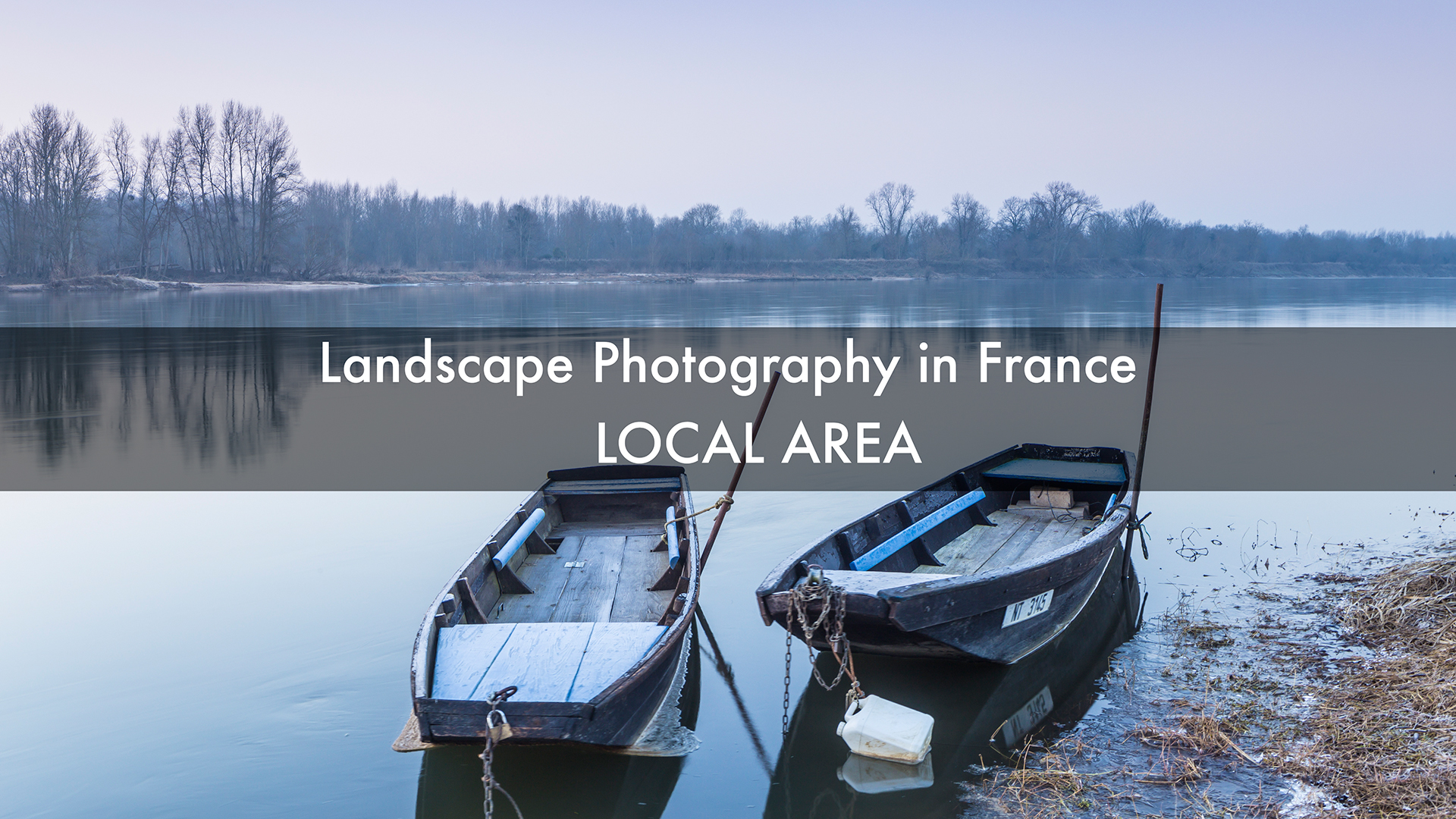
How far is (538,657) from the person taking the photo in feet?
20.4

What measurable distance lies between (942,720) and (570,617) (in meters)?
2.79

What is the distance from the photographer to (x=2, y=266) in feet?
255

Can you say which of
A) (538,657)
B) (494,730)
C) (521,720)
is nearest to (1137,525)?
(538,657)

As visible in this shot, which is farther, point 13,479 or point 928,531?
point 13,479

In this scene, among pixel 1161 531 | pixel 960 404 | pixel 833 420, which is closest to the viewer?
Result: pixel 1161 531

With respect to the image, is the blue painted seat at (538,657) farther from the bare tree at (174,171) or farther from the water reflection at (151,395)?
the bare tree at (174,171)

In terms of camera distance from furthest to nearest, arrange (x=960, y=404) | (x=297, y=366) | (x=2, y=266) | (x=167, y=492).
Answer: (x=2, y=266) → (x=297, y=366) → (x=960, y=404) → (x=167, y=492)

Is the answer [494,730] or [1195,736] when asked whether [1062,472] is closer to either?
[1195,736]

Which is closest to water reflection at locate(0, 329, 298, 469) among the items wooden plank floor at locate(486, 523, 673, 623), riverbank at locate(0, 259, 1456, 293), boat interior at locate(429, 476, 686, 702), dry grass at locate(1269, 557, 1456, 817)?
boat interior at locate(429, 476, 686, 702)

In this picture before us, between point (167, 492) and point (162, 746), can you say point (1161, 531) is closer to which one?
point (162, 746)

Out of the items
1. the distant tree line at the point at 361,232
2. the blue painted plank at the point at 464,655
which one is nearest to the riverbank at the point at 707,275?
the distant tree line at the point at 361,232

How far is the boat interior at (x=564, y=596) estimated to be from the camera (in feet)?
19.7

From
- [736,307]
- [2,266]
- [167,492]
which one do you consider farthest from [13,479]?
[2,266]

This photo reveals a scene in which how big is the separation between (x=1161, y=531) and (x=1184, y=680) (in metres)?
4.74
